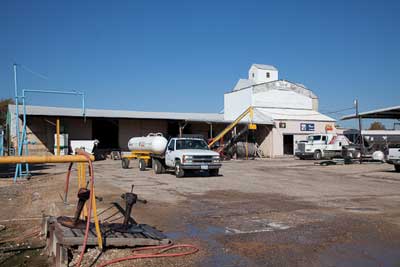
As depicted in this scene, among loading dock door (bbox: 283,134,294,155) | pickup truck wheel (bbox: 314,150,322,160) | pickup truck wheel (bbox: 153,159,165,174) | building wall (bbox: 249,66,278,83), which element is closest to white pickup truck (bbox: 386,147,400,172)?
pickup truck wheel (bbox: 153,159,165,174)

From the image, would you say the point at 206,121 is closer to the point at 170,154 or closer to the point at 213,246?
the point at 170,154

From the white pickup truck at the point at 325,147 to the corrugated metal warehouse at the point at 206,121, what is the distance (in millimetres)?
5382

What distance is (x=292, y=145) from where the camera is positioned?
4562 cm

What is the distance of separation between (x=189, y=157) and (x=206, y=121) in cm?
2147

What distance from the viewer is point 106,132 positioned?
142 ft

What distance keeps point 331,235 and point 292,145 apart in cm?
3890

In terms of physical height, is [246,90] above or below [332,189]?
above

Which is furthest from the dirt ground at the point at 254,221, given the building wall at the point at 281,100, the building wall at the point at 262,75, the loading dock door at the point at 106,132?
the building wall at the point at 262,75

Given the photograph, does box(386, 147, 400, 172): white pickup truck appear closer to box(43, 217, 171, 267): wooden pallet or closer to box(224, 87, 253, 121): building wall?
box(43, 217, 171, 267): wooden pallet

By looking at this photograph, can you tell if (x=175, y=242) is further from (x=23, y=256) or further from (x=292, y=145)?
(x=292, y=145)

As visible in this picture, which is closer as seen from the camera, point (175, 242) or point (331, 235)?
point (175, 242)

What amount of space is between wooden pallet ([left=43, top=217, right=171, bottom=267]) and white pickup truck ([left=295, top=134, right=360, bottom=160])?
1199 inches

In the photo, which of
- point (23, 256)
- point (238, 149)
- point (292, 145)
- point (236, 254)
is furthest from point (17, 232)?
point (292, 145)

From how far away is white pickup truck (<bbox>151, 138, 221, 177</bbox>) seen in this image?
19000 mm
